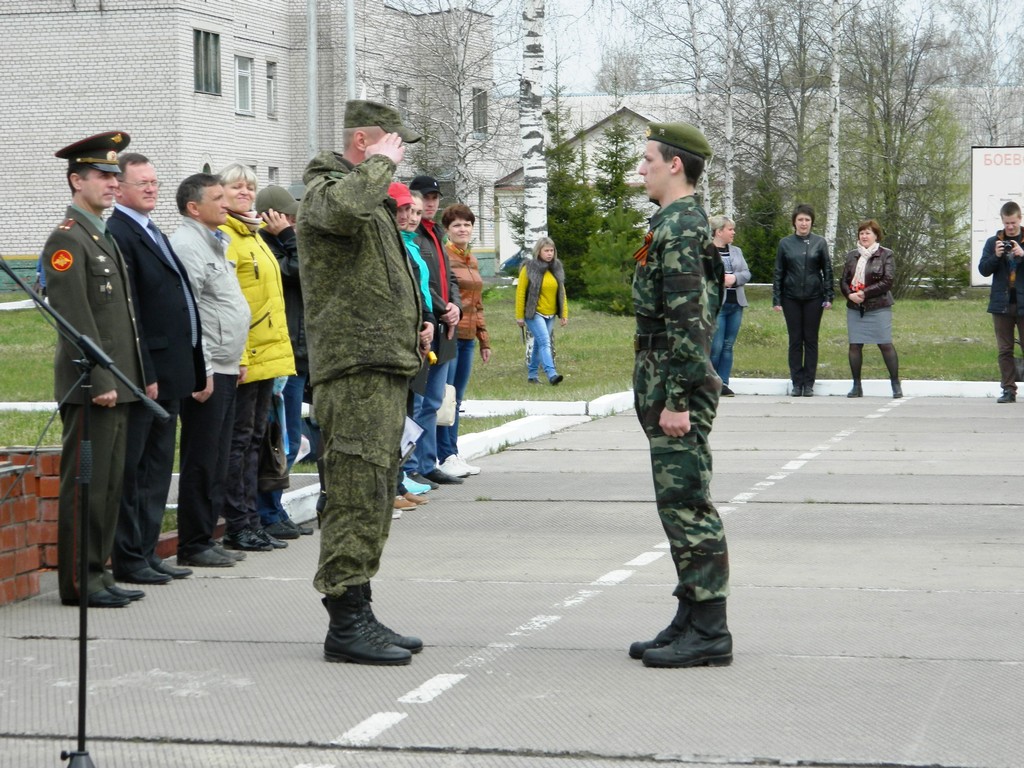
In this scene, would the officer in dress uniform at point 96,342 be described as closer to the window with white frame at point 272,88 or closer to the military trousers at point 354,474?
the military trousers at point 354,474

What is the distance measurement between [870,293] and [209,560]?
11.4 metres

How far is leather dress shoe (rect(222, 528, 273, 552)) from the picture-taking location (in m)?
8.49

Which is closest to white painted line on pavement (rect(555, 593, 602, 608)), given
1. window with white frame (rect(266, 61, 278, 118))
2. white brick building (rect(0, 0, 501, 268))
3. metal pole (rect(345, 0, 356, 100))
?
metal pole (rect(345, 0, 356, 100))

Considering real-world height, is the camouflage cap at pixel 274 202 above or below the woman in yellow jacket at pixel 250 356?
above

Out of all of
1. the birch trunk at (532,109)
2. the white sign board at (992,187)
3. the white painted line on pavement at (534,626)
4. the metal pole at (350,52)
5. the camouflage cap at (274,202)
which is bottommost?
the white painted line on pavement at (534,626)

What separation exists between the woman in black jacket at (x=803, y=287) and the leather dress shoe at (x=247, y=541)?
35.4ft

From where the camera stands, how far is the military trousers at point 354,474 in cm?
575

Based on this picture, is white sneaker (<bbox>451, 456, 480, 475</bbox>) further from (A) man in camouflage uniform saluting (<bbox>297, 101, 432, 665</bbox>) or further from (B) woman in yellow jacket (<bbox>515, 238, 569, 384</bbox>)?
(B) woman in yellow jacket (<bbox>515, 238, 569, 384</bbox>)

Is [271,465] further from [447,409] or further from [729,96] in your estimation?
[729,96]

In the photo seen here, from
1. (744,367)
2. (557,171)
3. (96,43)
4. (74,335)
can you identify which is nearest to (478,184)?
(557,171)

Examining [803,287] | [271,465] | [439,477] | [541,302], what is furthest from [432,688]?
[541,302]

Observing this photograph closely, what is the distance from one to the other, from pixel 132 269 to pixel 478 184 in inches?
1852

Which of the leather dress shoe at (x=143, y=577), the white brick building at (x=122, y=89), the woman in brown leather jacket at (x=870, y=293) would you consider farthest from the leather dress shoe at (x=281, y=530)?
the white brick building at (x=122, y=89)

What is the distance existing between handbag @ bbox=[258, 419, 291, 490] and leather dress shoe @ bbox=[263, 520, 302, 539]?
0.24 metres
